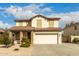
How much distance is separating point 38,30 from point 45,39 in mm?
1952

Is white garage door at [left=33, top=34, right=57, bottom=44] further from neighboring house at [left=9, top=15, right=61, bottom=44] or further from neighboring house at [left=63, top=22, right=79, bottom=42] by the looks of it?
neighboring house at [left=63, top=22, right=79, bottom=42]

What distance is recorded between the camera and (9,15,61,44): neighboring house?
33.6 metres

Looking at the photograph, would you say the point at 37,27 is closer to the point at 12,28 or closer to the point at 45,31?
the point at 45,31

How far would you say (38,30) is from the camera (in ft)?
114

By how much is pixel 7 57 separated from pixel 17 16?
17699 mm

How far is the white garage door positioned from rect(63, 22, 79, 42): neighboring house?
481 centimetres

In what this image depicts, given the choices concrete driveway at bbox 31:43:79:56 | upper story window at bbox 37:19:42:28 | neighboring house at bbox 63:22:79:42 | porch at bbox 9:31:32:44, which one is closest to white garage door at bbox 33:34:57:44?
porch at bbox 9:31:32:44

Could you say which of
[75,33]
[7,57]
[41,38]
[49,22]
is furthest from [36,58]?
[75,33]

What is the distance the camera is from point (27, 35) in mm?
34156

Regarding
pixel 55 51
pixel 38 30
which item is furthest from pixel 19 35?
pixel 55 51

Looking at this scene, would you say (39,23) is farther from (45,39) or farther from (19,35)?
(19,35)

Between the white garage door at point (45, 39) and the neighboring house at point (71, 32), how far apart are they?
481 cm

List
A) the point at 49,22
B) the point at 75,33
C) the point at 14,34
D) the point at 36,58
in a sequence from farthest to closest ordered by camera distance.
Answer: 1. the point at 75,33
2. the point at 49,22
3. the point at 14,34
4. the point at 36,58

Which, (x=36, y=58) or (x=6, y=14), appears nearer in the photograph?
(x=36, y=58)
